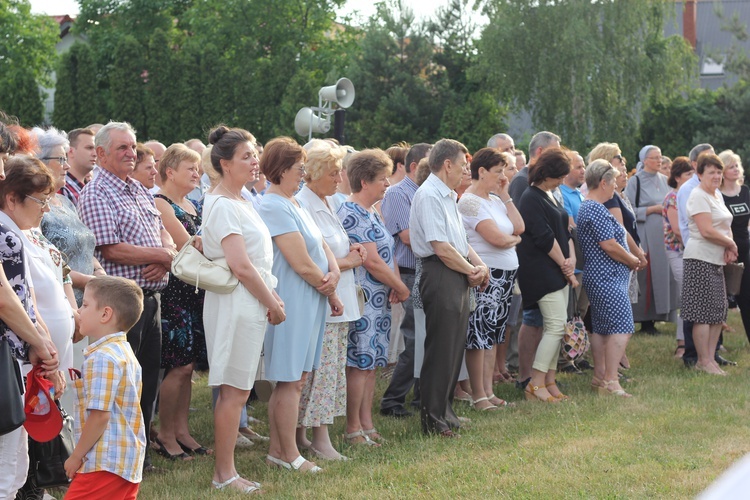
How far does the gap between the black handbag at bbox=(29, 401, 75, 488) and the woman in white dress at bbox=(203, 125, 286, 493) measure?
992mm

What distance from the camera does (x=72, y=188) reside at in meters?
5.87

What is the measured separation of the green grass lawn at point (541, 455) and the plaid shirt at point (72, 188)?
5.56ft

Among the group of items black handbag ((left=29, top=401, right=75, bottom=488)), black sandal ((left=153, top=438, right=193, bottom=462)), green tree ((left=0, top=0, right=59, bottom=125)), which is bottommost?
black sandal ((left=153, top=438, right=193, bottom=462))

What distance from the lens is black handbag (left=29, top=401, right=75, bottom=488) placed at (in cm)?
436

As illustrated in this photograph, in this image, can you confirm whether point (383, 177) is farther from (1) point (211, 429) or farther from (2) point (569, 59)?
(2) point (569, 59)

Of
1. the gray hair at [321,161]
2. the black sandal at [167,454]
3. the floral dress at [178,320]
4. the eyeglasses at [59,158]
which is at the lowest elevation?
the black sandal at [167,454]

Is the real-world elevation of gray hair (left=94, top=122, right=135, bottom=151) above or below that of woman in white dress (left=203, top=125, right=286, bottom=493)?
above

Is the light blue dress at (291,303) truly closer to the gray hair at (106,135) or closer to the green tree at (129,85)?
the gray hair at (106,135)

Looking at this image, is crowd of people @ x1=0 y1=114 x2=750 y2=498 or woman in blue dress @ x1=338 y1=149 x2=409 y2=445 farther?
woman in blue dress @ x1=338 y1=149 x2=409 y2=445

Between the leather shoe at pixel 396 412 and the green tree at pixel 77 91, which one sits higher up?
the green tree at pixel 77 91

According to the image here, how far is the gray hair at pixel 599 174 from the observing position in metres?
8.25

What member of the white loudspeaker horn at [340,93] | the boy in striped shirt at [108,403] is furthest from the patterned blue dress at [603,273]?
the white loudspeaker horn at [340,93]

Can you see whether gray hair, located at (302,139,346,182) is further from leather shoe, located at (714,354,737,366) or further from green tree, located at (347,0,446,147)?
green tree, located at (347,0,446,147)

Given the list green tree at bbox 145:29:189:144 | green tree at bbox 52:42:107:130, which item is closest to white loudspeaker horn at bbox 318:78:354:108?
green tree at bbox 145:29:189:144
